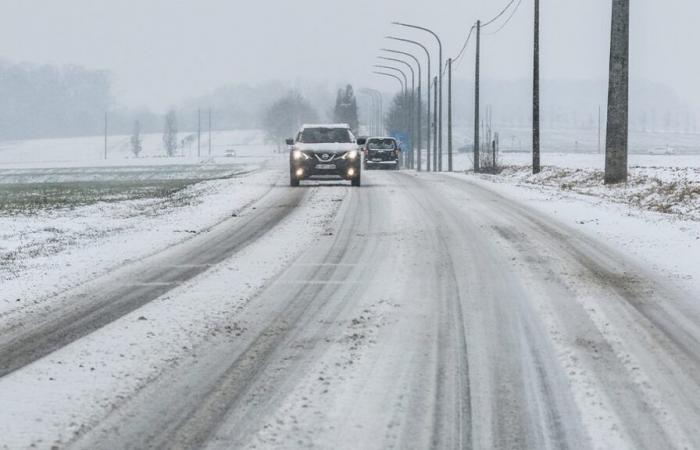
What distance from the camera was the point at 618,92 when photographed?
25734 millimetres

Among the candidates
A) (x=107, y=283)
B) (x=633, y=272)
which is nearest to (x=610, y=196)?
(x=633, y=272)

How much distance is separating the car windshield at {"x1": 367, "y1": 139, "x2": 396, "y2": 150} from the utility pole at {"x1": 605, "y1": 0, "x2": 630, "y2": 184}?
96.3 feet

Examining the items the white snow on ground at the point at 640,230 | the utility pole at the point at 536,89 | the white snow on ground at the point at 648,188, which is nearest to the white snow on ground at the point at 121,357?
the white snow on ground at the point at 640,230

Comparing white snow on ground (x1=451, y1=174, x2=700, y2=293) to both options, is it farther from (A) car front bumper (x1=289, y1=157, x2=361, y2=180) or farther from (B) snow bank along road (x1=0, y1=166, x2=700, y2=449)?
(A) car front bumper (x1=289, y1=157, x2=361, y2=180)

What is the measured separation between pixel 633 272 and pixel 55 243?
7307 mm

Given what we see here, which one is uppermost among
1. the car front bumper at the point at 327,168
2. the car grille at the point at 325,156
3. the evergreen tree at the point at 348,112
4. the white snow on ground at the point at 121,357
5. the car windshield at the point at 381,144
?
the evergreen tree at the point at 348,112

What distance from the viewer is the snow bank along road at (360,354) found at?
446 centimetres

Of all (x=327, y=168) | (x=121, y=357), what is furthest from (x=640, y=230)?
(x=327, y=168)

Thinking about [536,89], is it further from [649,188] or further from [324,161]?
[649,188]

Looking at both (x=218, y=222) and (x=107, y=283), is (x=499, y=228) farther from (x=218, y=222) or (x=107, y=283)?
(x=107, y=283)

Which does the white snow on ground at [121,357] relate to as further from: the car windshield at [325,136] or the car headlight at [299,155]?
the car windshield at [325,136]

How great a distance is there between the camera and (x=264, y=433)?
172 inches

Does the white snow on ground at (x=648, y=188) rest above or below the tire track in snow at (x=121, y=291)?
above

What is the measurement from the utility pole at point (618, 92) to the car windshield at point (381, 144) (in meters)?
29.4
